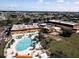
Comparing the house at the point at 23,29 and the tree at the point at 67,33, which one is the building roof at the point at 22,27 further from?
the tree at the point at 67,33

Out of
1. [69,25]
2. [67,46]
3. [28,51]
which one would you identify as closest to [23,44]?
[28,51]

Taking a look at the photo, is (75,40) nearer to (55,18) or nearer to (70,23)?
(70,23)

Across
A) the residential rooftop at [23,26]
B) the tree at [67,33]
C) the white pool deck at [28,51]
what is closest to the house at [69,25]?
the tree at [67,33]

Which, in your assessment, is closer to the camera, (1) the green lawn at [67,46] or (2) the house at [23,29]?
(1) the green lawn at [67,46]

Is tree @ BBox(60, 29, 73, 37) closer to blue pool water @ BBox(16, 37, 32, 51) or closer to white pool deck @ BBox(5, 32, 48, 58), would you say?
white pool deck @ BBox(5, 32, 48, 58)

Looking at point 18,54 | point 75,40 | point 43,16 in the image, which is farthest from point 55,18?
point 18,54

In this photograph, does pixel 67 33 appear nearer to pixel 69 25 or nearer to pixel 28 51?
pixel 69 25

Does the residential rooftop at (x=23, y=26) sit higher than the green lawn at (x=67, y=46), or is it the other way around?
the residential rooftop at (x=23, y=26)

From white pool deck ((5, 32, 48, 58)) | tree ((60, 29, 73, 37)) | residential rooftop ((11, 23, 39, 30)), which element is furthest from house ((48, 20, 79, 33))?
white pool deck ((5, 32, 48, 58))

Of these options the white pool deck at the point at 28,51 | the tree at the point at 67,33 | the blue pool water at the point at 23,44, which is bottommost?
the white pool deck at the point at 28,51
